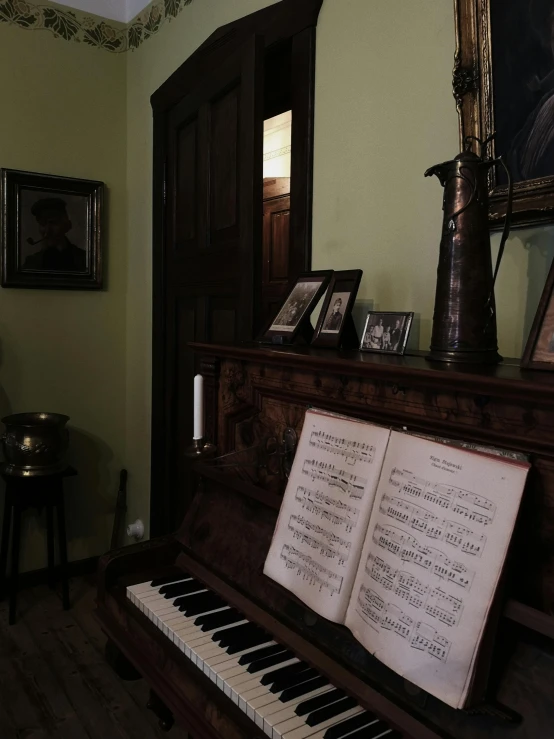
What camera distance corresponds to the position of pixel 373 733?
0.83 metres

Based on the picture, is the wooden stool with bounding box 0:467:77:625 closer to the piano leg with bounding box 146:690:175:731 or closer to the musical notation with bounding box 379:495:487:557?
the piano leg with bounding box 146:690:175:731

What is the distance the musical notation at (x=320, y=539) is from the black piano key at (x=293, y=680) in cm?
19

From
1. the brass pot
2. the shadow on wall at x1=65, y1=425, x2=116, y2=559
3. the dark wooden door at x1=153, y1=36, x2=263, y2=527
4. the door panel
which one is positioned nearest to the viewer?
the dark wooden door at x1=153, y1=36, x2=263, y2=527

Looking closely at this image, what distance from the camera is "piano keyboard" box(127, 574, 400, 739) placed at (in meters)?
0.86

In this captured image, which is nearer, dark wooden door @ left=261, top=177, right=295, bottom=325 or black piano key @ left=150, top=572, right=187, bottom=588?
black piano key @ left=150, top=572, right=187, bottom=588

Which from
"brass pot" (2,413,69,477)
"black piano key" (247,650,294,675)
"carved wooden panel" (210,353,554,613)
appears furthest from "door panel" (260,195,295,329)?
"black piano key" (247,650,294,675)

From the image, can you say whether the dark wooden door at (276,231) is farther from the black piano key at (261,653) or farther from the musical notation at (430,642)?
the musical notation at (430,642)

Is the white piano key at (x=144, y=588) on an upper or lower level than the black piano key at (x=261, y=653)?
lower

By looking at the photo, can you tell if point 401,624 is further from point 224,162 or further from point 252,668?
point 224,162

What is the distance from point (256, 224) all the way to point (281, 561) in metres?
0.95

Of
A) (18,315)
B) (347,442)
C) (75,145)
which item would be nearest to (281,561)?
(347,442)

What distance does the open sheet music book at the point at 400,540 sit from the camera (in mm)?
767

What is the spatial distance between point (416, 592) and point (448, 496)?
146 mm

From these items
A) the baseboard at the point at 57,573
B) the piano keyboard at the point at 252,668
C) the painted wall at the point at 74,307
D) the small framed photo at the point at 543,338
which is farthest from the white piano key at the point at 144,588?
the painted wall at the point at 74,307
